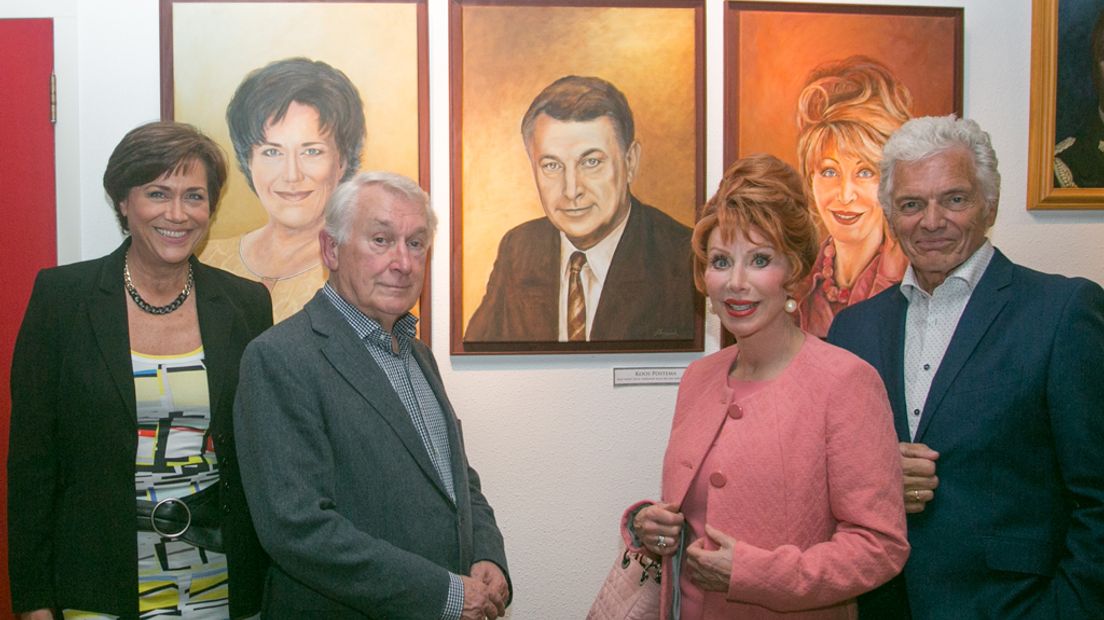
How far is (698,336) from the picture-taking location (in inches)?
101

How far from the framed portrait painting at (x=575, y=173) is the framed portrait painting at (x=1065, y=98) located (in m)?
1.12

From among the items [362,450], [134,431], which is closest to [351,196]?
[362,450]

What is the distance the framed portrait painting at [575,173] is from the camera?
2.50 m

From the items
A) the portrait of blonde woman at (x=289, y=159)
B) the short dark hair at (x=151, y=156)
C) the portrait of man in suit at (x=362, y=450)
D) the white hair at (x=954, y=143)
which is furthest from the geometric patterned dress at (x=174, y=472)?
the white hair at (x=954, y=143)

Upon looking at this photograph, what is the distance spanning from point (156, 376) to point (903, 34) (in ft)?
7.89

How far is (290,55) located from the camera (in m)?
2.46

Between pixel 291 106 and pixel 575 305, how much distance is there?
41.0 inches

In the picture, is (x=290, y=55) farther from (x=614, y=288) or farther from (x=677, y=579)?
(x=677, y=579)

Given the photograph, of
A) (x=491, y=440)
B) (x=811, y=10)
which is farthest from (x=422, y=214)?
(x=811, y=10)

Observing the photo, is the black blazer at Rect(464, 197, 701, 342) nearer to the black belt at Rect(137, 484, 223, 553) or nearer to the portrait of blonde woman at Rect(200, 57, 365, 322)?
the portrait of blonde woman at Rect(200, 57, 365, 322)

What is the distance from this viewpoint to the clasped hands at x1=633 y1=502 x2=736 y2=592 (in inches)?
60.2

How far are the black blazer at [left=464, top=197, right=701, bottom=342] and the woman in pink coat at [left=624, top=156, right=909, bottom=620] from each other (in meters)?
0.80

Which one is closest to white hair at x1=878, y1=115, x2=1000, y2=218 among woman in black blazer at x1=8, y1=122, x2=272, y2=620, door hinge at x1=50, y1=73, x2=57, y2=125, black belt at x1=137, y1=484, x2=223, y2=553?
woman in black blazer at x1=8, y1=122, x2=272, y2=620

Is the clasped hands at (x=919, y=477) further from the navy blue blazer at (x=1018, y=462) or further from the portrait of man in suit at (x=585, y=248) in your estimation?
the portrait of man in suit at (x=585, y=248)
